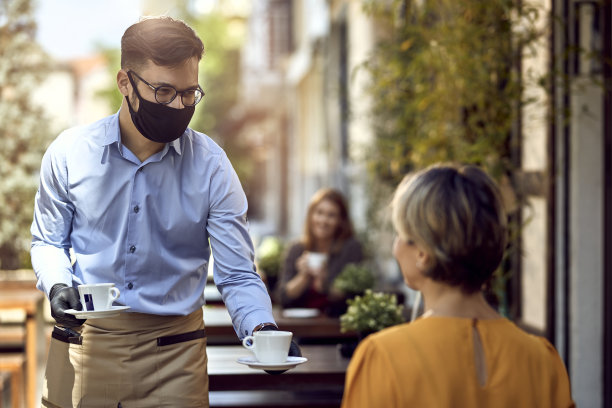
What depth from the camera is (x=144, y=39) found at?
241cm

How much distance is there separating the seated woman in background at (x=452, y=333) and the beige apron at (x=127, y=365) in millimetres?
808

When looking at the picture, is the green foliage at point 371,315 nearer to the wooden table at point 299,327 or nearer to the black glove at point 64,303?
the wooden table at point 299,327

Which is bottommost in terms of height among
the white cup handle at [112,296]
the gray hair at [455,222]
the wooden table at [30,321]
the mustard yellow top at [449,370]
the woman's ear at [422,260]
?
the wooden table at [30,321]

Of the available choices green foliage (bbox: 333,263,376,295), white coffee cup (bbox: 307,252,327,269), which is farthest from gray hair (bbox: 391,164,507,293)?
white coffee cup (bbox: 307,252,327,269)

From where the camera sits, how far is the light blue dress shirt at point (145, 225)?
242 cm

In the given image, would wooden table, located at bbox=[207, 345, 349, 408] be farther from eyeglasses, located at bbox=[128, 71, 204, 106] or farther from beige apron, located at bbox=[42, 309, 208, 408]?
eyeglasses, located at bbox=[128, 71, 204, 106]

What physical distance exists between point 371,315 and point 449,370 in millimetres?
1832

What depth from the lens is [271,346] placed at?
229cm

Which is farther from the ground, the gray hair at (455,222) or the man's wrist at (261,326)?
the gray hair at (455,222)

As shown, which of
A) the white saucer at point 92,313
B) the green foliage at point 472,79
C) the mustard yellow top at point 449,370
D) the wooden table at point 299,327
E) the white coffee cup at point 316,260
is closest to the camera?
the mustard yellow top at point 449,370

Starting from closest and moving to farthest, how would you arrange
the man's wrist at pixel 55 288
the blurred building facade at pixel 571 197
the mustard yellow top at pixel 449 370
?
the mustard yellow top at pixel 449 370 < the man's wrist at pixel 55 288 < the blurred building facade at pixel 571 197

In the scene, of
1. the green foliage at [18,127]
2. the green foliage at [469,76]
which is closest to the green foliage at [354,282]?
the green foliage at [469,76]

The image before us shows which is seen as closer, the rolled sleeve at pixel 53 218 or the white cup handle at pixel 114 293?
the white cup handle at pixel 114 293

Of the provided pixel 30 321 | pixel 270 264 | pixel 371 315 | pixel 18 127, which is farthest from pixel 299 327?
pixel 18 127
